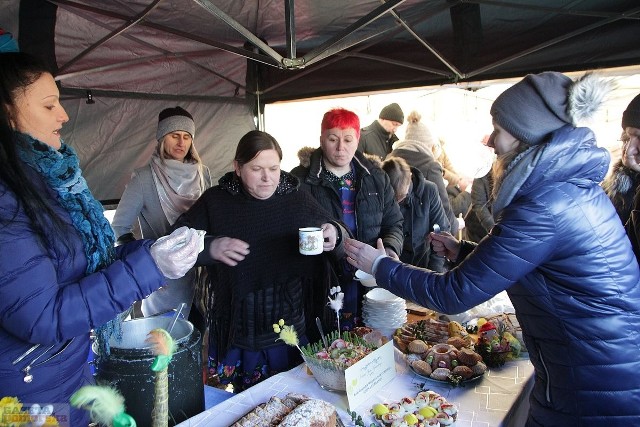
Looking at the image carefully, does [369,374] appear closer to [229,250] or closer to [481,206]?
[229,250]

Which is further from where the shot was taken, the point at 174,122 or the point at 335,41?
the point at 174,122

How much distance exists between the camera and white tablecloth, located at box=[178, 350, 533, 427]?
4.77ft

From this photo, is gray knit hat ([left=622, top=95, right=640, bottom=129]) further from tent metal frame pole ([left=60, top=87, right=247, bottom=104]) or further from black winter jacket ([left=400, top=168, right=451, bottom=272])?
tent metal frame pole ([left=60, top=87, right=247, bottom=104])

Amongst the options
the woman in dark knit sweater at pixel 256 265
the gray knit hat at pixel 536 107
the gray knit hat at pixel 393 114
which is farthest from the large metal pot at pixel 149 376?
the gray knit hat at pixel 393 114

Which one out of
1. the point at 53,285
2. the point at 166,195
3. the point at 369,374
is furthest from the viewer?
the point at 166,195

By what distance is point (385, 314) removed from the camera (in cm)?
210

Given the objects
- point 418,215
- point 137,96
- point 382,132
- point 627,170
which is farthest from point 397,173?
point 137,96

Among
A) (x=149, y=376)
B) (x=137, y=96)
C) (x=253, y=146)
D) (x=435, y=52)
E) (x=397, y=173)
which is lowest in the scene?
(x=149, y=376)

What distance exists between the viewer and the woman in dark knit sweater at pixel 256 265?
205cm

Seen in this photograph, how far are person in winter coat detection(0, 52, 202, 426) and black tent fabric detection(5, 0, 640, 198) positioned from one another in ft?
4.50

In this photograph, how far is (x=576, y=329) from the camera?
129 cm

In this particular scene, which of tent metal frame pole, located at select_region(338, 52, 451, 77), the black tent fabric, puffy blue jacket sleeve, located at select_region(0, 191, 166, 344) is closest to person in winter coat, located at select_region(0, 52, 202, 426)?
puffy blue jacket sleeve, located at select_region(0, 191, 166, 344)

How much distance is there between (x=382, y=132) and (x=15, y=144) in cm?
422

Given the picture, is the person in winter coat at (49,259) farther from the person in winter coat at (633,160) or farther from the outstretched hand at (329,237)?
the person in winter coat at (633,160)
